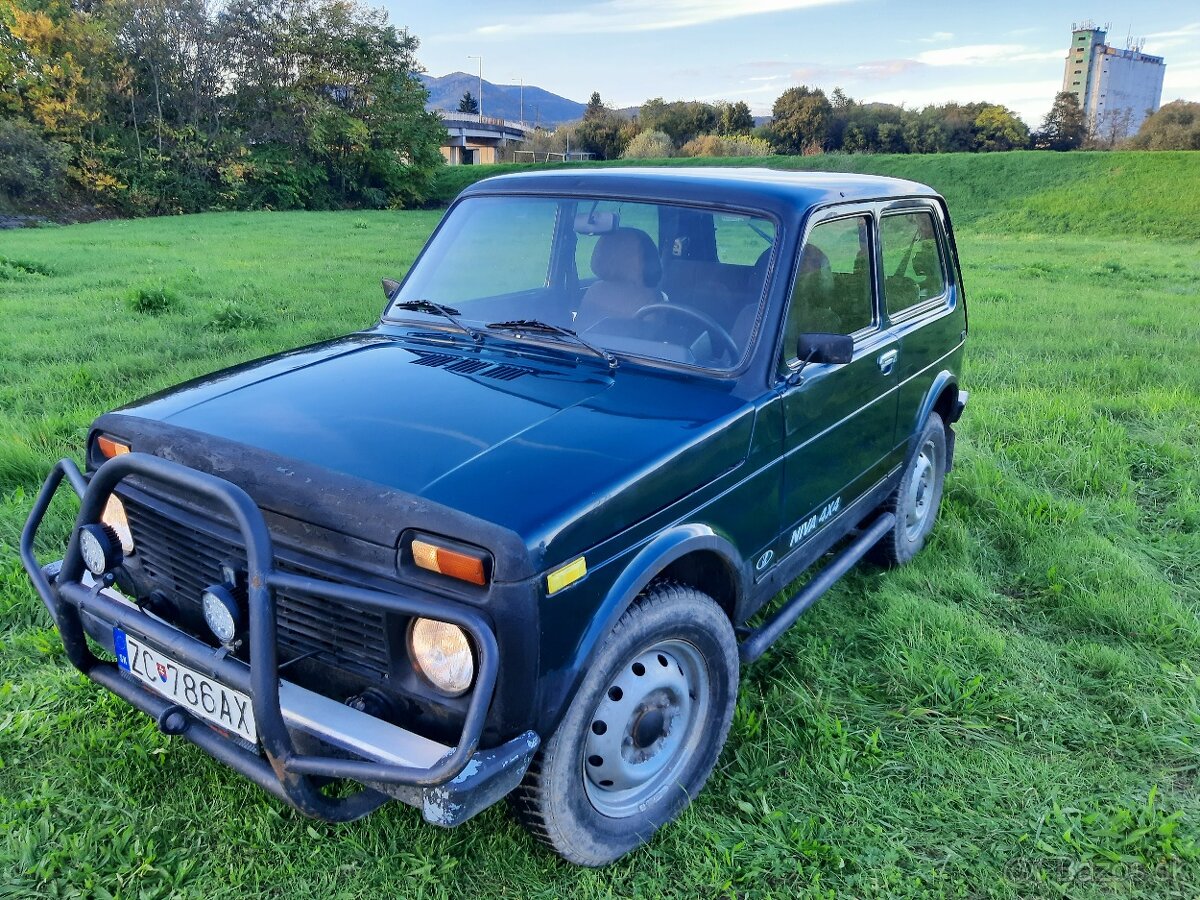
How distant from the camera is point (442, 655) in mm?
2018

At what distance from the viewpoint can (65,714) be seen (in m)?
2.94

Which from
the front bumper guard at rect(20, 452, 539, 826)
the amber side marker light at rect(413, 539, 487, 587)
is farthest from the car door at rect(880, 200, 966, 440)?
the front bumper guard at rect(20, 452, 539, 826)

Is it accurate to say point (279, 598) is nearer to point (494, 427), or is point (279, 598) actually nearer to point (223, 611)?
point (223, 611)

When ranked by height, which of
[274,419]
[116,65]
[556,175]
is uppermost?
[116,65]

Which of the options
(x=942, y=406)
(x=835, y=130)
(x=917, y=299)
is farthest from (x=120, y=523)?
(x=835, y=130)

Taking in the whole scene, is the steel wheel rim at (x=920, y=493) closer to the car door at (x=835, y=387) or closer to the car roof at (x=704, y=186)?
the car door at (x=835, y=387)

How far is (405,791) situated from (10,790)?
159 cm

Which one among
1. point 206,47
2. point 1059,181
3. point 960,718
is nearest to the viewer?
point 960,718

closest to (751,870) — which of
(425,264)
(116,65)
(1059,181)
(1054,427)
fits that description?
(425,264)

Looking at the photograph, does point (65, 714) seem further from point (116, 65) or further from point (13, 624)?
point (116, 65)

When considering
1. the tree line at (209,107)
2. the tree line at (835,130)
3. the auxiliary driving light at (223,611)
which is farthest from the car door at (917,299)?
the tree line at (835,130)

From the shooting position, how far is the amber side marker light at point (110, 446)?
252cm

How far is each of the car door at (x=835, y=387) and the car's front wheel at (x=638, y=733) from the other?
663 mm

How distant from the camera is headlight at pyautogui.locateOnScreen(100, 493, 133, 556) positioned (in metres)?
2.55
